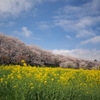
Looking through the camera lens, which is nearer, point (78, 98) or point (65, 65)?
point (78, 98)

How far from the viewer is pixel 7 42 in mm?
22656

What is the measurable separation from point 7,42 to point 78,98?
18.7 meters

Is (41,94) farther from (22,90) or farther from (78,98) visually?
(78,98)

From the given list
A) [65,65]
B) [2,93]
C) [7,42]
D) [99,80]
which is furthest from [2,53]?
[2,93]

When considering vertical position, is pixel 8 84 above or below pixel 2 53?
below

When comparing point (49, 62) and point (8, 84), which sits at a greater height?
point (49, 62)

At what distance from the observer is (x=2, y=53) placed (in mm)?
21188

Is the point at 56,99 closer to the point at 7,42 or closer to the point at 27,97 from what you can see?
the point at 27,97

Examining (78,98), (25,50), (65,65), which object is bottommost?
(78,98)

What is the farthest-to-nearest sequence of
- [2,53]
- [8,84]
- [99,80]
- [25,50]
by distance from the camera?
[25,50] < [2,53] < [99,80] < [8,84]

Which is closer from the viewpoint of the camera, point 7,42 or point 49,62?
point 7,42

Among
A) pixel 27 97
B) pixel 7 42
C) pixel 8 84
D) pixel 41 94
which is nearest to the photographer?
pixel 27 97

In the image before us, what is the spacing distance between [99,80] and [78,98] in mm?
4999

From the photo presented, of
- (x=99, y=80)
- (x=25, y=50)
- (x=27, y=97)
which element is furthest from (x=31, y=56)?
(x=27, y=97)
